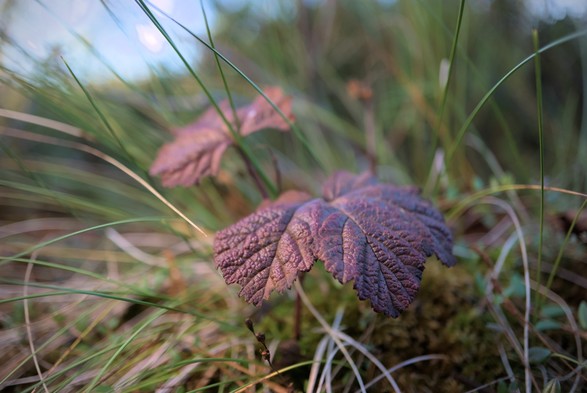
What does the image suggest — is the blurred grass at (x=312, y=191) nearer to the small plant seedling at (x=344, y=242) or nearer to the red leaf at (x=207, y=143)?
the red leaf at (x=207, y=143)

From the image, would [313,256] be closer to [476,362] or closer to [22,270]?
[476,362]

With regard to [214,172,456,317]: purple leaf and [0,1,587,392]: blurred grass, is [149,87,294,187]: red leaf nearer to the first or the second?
[0,1,587,392]: blurred grass

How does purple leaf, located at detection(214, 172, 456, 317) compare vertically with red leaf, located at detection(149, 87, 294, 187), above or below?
below

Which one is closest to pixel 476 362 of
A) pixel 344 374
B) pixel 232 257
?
pixel 344 374

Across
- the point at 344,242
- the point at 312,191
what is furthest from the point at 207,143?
the point at 312,191

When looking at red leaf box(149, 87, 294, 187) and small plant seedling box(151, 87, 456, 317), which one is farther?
red leaf box(149, 87, 294, 187)

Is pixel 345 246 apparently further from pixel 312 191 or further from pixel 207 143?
pixel 312 191

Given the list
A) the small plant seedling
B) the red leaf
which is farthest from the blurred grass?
the small plant seedling
